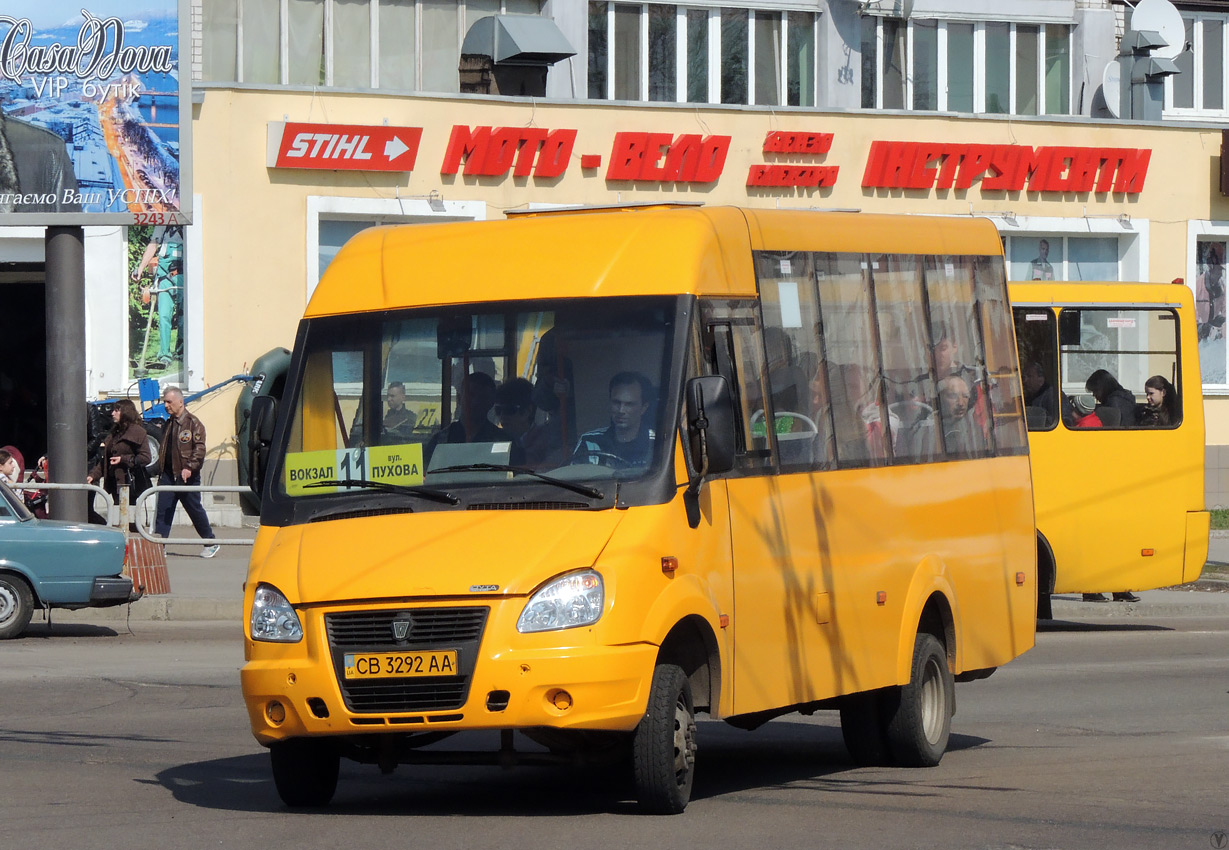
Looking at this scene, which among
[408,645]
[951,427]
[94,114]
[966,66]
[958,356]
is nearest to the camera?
[408,645]

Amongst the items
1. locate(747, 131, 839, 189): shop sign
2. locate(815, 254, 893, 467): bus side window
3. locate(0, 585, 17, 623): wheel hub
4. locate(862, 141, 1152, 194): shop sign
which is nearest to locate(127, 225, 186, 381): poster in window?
locate(747, 131, 839, 189): shop sign

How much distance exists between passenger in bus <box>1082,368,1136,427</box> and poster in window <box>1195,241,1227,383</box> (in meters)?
16.2

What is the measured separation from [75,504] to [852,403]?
11.9 m

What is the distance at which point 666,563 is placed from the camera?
25.1 feet

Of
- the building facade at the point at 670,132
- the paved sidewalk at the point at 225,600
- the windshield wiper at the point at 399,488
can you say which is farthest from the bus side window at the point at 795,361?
the building facade at the point at 670,132

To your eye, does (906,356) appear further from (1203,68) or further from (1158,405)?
(1203,68)

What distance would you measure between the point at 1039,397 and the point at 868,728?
7.91 meters

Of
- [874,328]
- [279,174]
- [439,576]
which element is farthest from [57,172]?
[439,576]

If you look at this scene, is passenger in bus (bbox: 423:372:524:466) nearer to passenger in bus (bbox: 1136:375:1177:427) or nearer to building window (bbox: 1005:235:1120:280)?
passenger in bus (bbox: 1136:375:1177:427)

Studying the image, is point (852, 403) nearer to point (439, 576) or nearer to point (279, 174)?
point (439, 576)

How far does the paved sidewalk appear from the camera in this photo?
1800cm

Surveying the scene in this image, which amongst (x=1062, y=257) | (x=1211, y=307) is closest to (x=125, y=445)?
(x=1062, y=257)

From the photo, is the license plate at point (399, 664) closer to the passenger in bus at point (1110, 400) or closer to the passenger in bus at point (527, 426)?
the passenger in bus at point (527, 426)

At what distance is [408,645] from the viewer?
24.4 ft
